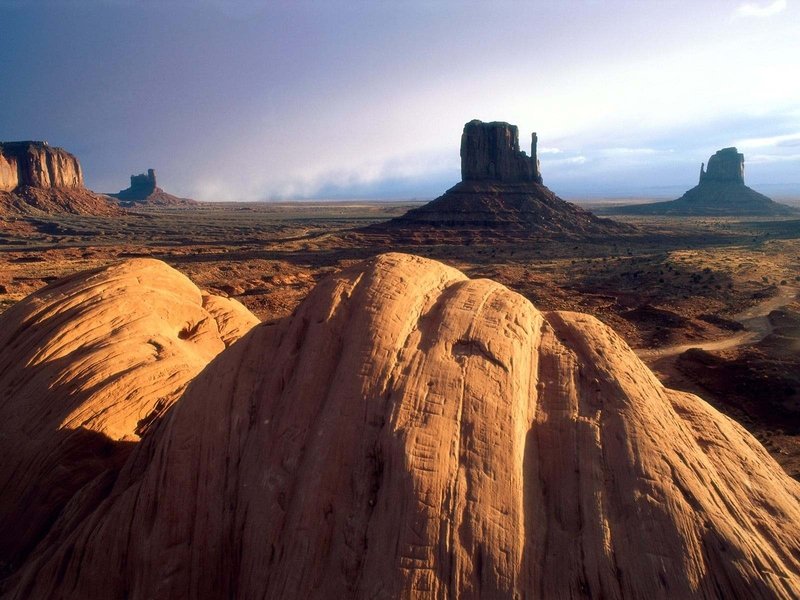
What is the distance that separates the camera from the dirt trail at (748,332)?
22.5 meters

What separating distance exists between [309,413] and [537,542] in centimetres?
282

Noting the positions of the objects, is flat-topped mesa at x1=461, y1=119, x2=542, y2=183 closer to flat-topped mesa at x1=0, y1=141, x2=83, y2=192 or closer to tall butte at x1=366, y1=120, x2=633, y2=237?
tall butte at x1=366, y1=120, x2=633, y2=237

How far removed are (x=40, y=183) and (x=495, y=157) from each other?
122816 millimetres

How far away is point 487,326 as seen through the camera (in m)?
6.41

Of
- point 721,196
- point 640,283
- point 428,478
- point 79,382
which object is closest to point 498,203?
point 640,283

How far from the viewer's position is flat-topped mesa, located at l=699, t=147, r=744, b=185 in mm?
155875

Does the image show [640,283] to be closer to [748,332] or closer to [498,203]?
Result: [748,332]

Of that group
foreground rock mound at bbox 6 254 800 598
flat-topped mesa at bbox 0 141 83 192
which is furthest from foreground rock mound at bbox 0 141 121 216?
foreground rock mound at bbox 6 254 800 598

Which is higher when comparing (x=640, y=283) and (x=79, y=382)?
(x=79, y=382)

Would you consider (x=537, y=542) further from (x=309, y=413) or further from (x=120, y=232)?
(x=120, y=232)

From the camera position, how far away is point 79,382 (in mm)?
8734

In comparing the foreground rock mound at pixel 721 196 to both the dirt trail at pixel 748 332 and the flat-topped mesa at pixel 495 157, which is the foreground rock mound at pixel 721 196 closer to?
the flat-topped mesa at pixel 495 157

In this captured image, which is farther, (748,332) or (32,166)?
(32,166)

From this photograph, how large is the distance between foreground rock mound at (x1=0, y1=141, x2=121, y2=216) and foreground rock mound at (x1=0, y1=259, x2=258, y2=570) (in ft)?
436
